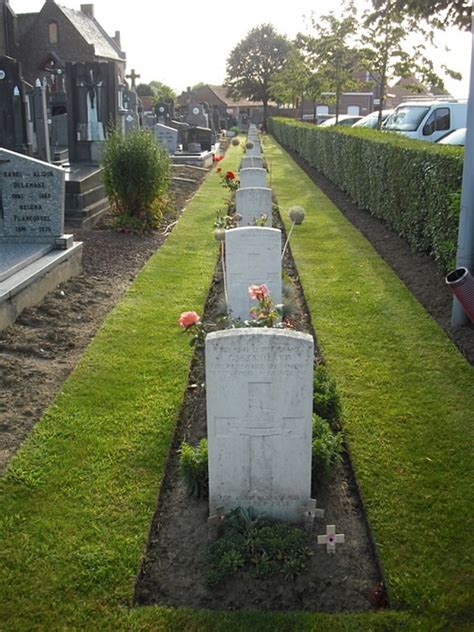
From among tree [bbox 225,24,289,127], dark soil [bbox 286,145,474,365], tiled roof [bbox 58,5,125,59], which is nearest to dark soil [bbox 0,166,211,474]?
dark soil [bbox 286,145,474,365]

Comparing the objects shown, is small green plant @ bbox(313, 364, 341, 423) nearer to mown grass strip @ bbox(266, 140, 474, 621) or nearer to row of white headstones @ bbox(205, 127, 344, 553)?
mown grass strip @ bbox(266, 140, 474, 621)

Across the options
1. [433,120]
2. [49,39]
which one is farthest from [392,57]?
[49,39]

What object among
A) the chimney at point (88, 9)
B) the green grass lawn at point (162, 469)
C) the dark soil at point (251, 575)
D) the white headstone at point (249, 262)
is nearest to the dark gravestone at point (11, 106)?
the green grass lawn at point (162, 469)

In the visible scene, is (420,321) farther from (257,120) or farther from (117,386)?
(257,120)

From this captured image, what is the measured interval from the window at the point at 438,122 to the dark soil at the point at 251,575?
56.0ft

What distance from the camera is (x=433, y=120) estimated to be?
765 inches

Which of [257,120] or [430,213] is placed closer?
[430,213]

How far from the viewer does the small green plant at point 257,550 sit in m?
3.32

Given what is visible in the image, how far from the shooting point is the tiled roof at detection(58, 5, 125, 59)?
5097cm

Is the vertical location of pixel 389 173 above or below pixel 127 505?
above

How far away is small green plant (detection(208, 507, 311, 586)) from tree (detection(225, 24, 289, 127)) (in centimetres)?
8132

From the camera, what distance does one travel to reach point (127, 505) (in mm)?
3906

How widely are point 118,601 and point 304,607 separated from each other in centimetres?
87

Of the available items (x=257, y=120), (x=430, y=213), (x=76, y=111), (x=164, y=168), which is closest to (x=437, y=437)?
(x=430, y=213)
